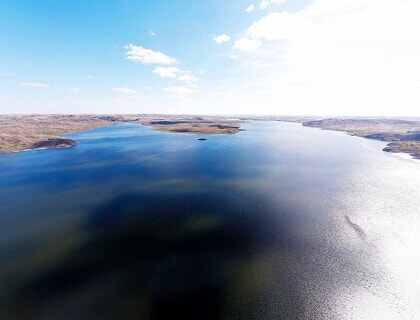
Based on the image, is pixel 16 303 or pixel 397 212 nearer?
pixel 16 303

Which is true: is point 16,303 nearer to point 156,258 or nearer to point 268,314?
point 156,258

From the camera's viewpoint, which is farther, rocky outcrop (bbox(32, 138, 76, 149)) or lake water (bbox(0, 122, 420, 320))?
rocky outcrop (bbox(32, 138, 76, 149))

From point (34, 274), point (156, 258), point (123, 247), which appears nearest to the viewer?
point (34, 274)

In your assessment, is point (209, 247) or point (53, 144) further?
point (53, 144)

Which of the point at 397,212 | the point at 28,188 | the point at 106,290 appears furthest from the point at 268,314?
the point at 28,188

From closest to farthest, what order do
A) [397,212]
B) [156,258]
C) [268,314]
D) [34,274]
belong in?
1. [268,314]
2. [34,274]
3. [156,258]
4. [397,212]

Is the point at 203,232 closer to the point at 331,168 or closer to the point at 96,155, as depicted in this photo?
the point at 331,168

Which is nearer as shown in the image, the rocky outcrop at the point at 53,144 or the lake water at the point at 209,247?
the lake water at the point at 209,247
